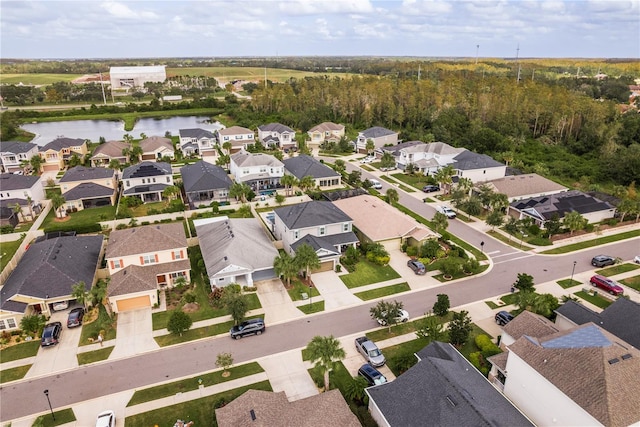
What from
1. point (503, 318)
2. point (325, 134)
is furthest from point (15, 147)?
point (503, 318)

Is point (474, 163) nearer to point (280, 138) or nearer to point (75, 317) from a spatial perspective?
point (280, 138)

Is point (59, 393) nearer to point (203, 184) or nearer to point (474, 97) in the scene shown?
point (203, 184)

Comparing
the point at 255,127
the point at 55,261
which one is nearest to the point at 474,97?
the point at 255,127

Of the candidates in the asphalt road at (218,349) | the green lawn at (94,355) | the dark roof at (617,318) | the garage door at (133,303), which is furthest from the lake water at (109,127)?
the dark roof at (617,318)

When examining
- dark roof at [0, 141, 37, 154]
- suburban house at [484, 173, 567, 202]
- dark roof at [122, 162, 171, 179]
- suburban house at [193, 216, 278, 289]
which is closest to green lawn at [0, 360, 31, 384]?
suburban house at [193, 216, 278, 289]

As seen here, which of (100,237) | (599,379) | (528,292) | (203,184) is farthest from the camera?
(203,184)

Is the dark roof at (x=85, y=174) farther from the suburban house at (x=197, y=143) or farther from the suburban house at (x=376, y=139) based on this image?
the suburban house at (x=376, y=139)
